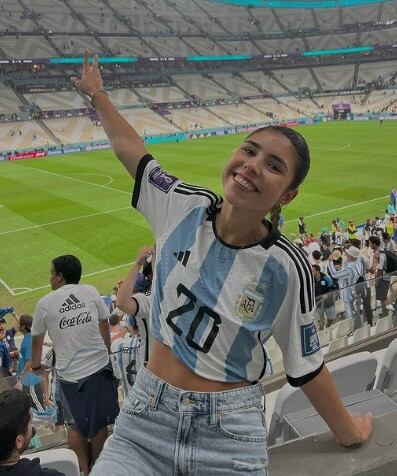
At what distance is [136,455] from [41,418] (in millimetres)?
2650

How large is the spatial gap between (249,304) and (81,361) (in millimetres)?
2366

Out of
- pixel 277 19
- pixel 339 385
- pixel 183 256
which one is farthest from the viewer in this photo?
pixel 277 19

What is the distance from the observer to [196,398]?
177 cm

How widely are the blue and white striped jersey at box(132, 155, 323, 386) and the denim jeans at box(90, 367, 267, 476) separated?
0.11m

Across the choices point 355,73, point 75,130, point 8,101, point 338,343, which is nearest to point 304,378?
point 338,343

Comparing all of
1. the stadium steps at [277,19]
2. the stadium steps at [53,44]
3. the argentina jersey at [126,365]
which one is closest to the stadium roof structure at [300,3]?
the stadium steps at [277,19]

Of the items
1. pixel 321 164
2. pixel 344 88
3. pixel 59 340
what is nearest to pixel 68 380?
pixel 59 340

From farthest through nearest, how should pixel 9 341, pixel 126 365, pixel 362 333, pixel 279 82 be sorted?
pixel 279 82
pixel 9 341
pixel 362 333
pixel 126 365

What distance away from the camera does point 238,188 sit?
1899mm

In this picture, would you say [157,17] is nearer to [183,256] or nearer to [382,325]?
[382,325]

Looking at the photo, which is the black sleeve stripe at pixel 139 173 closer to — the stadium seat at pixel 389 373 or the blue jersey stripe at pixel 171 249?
the blue jersey stripe at pixel 171 249

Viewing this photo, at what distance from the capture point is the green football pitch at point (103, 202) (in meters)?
16.0

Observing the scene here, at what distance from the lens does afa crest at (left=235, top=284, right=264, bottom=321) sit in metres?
1.83

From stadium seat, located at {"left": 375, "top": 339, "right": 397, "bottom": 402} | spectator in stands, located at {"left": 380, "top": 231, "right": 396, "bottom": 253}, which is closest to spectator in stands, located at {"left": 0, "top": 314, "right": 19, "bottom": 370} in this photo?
stadium seat, located at {"left": 375, "top": 339, "right": 397, "bottom": 402}
